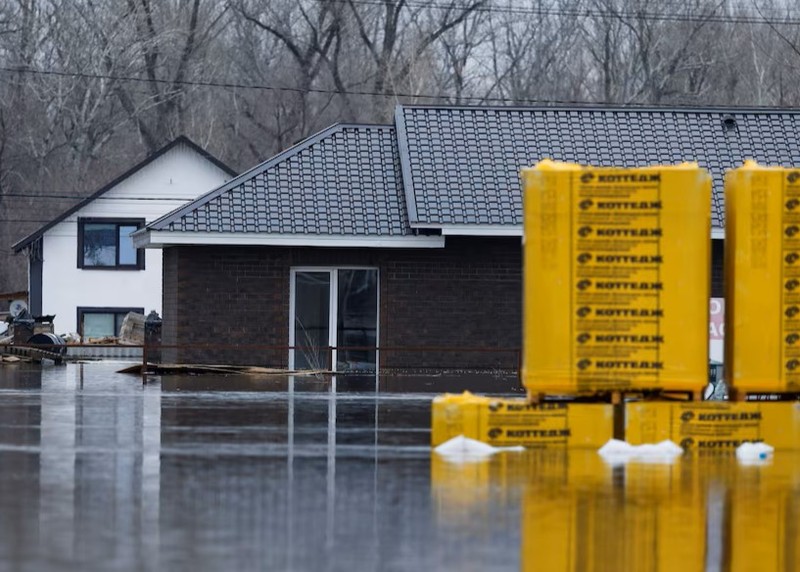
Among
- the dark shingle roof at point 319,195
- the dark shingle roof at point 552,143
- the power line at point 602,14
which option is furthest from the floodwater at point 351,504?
the power line at point 602,14

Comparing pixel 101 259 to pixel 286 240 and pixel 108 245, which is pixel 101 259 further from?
pixel 286 240

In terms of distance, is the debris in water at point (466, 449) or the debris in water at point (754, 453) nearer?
the debris in water at point (754, 453)

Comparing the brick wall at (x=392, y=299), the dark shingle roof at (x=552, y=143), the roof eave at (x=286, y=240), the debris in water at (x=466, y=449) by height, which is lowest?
the debris in water at (x=466, y=449)

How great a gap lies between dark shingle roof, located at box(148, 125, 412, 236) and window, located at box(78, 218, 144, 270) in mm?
20915

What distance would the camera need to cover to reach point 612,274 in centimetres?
1438

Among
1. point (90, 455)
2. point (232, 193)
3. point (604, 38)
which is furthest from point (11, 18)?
point (90, 455)

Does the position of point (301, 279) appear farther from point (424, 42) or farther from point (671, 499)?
point (424, 42)

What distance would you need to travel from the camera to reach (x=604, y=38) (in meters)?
64.1

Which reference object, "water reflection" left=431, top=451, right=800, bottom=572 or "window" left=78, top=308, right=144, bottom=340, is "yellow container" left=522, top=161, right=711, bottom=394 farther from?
"window" left=78, top=308, right=144, bottom=340

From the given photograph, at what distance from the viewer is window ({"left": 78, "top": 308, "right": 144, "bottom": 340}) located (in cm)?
5278

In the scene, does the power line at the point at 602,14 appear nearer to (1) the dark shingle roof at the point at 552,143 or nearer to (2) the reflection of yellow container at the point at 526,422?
(1) the dark shingle roof at the point at 552,143

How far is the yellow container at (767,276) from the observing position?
14.6 metres

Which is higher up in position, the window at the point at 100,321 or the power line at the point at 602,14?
the power line at the point at 602,14

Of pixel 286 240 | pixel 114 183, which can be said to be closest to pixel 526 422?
pixel 286 240
